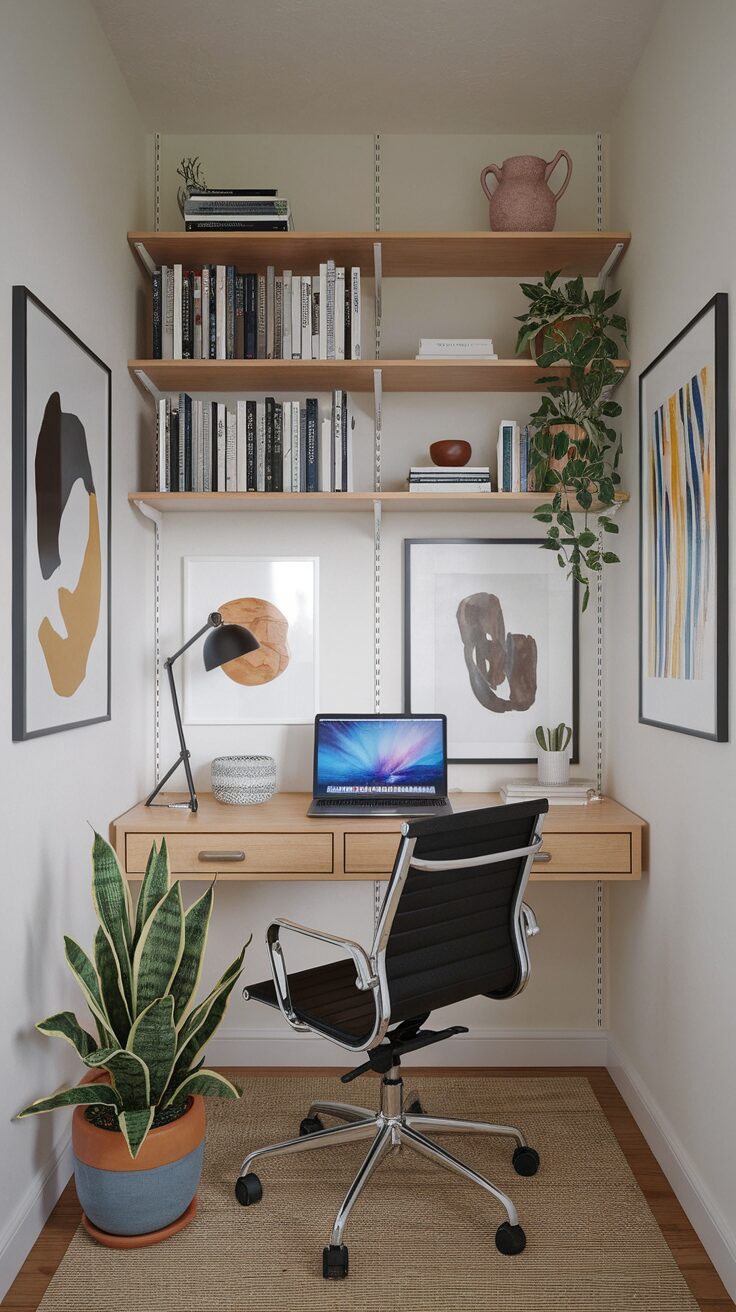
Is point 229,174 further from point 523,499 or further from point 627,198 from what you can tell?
point 523,499

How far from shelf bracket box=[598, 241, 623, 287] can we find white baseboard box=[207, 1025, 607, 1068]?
230 centimetres

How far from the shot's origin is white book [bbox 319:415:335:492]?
8.81 feet

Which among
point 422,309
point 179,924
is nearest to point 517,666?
point 422,309

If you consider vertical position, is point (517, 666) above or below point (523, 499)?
below

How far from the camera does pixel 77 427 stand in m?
2.21

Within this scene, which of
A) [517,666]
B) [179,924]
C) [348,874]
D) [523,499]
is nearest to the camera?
[179,924]

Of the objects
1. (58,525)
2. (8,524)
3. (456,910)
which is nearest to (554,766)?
(456,910)

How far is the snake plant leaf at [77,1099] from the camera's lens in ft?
6.07

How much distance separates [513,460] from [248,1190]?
6.53 ft

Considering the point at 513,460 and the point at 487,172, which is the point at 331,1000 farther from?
the point at 487,172

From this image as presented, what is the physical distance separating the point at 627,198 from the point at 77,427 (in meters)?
1.70

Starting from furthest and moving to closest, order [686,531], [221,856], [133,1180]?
[221,856], [686,531], [133,1180]

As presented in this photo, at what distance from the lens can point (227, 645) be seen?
8.50ft

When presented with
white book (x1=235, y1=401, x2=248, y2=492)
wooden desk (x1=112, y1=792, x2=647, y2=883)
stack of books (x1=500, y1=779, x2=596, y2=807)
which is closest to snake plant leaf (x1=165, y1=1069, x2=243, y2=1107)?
wooden desk (x1=112, y1=792, x2=647, y2=883)
